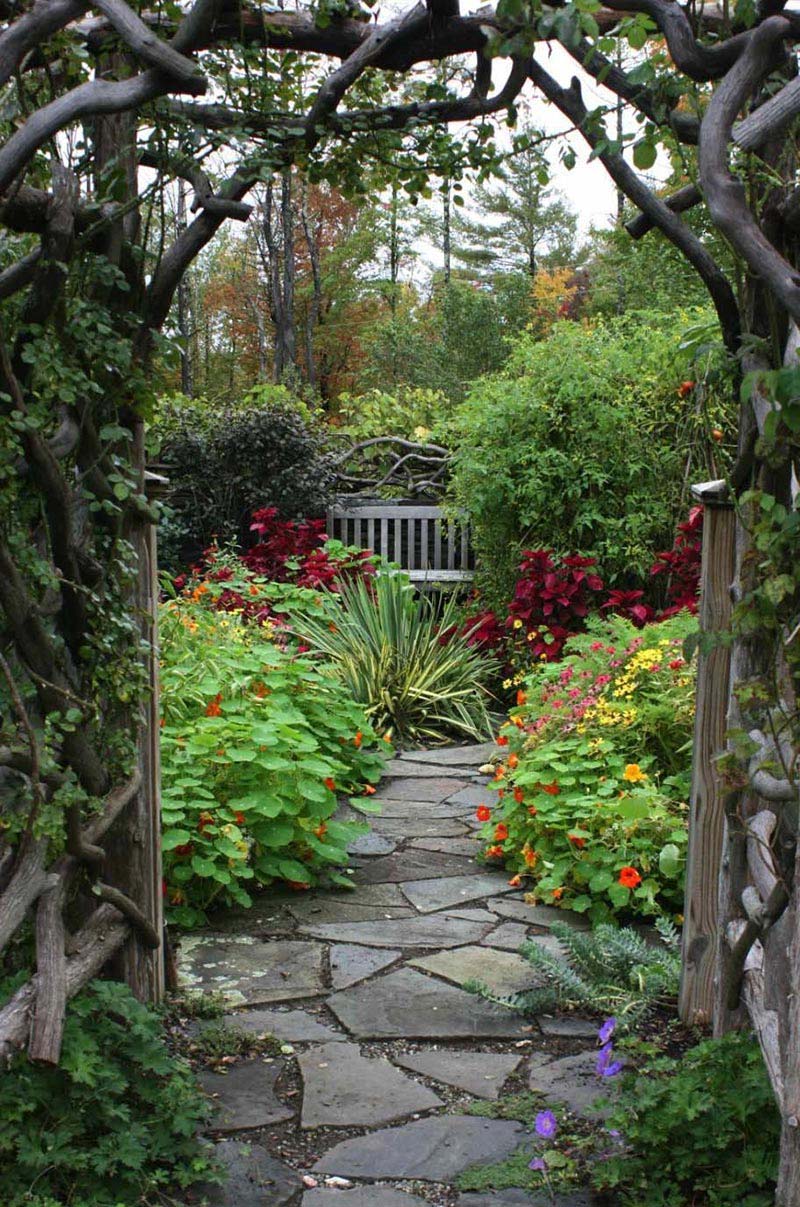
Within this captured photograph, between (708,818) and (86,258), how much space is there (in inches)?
80.2

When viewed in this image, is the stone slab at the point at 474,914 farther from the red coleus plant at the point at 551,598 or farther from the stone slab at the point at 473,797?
the red coleus plant at the point at 551,598

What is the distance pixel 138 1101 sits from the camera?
2.38m

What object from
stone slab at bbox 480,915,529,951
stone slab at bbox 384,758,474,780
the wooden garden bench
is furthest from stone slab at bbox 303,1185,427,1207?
the wooden garden bench

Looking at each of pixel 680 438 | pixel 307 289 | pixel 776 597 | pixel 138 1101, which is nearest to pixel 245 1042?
pixel 138 1101

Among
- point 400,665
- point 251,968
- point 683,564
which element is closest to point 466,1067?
point 251,968

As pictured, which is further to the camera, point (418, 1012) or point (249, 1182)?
point (418, 1012)

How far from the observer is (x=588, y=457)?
6.83 meters

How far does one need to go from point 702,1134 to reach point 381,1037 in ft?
3.61

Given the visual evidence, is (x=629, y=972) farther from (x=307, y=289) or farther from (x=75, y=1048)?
(x=307, y=289)

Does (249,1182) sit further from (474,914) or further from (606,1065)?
(474,914)

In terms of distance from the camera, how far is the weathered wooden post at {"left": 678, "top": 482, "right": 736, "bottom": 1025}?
287 centimetres

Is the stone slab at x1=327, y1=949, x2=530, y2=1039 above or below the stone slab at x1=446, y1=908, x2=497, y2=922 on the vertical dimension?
below

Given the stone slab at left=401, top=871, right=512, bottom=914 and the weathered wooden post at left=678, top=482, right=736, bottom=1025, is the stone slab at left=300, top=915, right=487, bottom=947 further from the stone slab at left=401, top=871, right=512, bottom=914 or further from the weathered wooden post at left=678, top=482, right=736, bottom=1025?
the weathered wooden post at left=678, top=482, right=736, bottom=1025

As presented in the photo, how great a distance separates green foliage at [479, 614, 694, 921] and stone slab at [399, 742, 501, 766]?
3.55 feet
